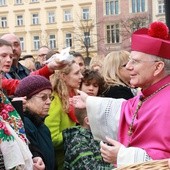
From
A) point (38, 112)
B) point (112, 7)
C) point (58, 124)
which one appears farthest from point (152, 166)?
point (112, 7)

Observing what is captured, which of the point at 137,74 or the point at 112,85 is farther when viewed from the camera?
the point at 112,85

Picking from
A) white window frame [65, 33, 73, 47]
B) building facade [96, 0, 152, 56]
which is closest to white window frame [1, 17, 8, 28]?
white window frame [65, 33, 73, 47]

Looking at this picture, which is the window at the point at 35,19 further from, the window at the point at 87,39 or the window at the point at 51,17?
the window at the point at 87,39

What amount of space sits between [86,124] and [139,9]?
41.2 m

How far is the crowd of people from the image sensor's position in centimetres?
294

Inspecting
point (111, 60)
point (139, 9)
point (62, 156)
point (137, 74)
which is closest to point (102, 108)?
point (137, 74)

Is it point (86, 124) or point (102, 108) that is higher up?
point (102, 108)

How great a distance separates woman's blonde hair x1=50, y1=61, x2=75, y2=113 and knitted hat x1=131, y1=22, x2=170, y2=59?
1.40 metres

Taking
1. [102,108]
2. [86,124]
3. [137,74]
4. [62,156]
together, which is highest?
[137,74]

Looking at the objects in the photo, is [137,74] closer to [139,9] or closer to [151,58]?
[151,58]

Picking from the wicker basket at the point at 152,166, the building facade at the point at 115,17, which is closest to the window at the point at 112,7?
the building facade at the point at 115,17

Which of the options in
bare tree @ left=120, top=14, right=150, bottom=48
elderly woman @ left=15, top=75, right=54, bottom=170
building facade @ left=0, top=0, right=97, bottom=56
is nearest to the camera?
elderly woman @ left=15, top=75, right=54, bottom=170

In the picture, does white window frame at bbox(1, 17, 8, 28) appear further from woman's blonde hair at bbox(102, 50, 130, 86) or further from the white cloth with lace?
the white cloth with lace

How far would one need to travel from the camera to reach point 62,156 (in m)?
4.39
